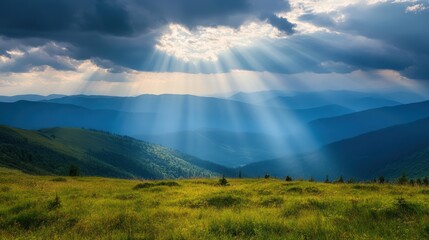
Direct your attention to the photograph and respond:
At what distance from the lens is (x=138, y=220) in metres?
14.0

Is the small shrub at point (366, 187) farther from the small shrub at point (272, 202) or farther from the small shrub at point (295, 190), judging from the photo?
the small shrub at point (272, 202)

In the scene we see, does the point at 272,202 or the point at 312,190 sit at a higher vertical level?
the point at 272,202

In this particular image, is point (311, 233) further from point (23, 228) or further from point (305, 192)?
point (305, 192)

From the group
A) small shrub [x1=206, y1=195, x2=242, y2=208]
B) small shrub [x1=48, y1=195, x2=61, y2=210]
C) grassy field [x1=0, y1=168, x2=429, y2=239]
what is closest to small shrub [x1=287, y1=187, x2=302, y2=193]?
grassy field [x1=0, y1=168, x2=429, y2=239]

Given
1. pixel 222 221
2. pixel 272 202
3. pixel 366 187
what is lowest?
pixel 366 187

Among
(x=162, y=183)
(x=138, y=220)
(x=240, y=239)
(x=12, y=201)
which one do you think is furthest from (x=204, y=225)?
(x=162, y=183)

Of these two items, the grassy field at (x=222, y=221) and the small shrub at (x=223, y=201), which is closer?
the grassy field at (x=222, y=221)

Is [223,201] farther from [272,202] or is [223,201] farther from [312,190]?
[312,190]

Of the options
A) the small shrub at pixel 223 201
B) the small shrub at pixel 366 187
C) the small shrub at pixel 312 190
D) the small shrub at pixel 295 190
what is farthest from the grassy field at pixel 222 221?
the small shrub at pixel 366 187

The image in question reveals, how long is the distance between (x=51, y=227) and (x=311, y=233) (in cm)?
1011

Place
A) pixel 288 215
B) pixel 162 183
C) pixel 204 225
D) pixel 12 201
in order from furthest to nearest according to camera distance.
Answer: pixel 162 183 → pixel 12 201 → pixel 288 215 → pixel 204 225

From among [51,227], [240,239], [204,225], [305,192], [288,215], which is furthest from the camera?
[305,192]

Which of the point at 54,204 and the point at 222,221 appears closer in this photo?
the point at 222,221

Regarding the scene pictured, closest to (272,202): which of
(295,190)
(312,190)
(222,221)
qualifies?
(222,221)
